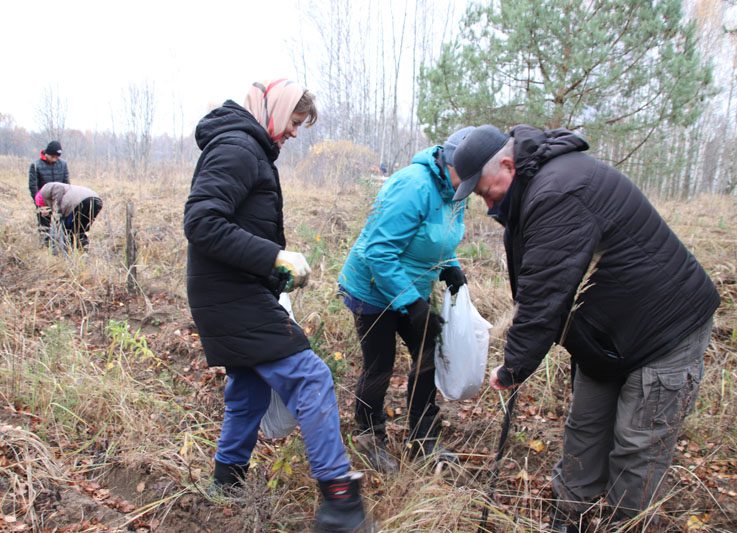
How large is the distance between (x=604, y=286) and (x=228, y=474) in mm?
1745

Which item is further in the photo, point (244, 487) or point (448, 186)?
point (448, 186)

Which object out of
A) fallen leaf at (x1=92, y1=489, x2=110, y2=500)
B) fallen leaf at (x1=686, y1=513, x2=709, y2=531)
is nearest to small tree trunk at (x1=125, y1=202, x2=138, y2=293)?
fallen leaf at (x1=92, y1=489, x2=110, y2=500)

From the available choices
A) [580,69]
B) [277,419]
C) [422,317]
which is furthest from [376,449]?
[580,69]

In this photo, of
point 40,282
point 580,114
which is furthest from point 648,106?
Result: point 40,282

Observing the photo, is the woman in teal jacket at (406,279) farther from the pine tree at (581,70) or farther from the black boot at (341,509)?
the pine tree at (581,70)

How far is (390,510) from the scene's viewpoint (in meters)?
2.16

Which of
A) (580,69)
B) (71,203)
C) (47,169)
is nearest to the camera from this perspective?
(71,203)

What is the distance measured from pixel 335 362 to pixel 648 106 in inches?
266

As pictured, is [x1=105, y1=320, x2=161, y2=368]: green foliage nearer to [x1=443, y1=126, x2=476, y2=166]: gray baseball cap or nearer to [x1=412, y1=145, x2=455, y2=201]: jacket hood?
[x1=412, y1=145, x2=455, y2=201]: jacket hood

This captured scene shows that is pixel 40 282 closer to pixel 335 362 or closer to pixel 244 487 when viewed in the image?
pixel 335 362

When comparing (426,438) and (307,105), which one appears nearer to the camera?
(307,105)

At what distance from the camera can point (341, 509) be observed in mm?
1854

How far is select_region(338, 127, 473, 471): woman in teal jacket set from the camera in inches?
97.2

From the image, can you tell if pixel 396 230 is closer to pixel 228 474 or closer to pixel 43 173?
pixel 228 474
